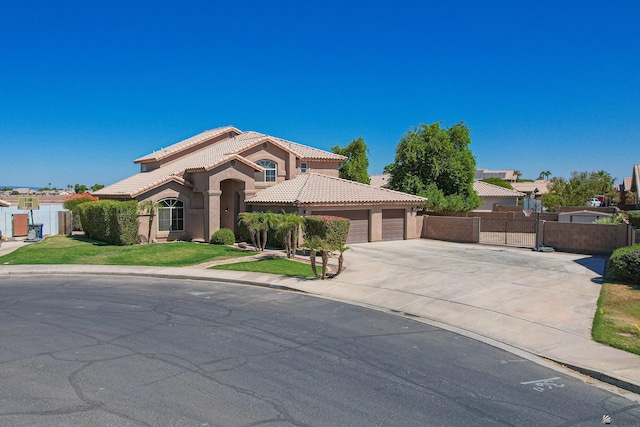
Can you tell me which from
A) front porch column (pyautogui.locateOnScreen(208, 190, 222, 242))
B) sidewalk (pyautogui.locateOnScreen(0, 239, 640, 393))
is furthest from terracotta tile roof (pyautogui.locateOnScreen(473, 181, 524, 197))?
front porch column (pyautogui.locateOnScreen(208, 190, 222, 242))

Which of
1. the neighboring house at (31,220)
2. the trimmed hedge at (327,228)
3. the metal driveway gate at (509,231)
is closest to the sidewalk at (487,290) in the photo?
the trimmed hedge at (327,228)

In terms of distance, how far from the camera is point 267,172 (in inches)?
1380

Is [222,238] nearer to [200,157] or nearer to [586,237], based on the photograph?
[200,157]

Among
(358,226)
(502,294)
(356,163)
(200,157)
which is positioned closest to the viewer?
(502,294)

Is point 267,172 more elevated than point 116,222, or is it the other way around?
point 267,172

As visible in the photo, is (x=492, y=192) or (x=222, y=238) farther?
(x=492, y=192)

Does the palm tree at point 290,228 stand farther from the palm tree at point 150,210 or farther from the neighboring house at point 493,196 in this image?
the neighboring house at point 493,196

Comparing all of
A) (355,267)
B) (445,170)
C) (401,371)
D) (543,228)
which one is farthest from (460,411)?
(445,170)

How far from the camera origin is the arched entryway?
108ft

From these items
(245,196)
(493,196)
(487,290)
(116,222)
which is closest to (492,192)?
(493,196)

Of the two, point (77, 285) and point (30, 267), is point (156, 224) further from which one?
A: point (77, 285)

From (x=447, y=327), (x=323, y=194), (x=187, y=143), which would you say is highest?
(x=187, y=143)

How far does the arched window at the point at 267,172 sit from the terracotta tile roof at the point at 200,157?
4.59 feet

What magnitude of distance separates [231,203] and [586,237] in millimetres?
21350
